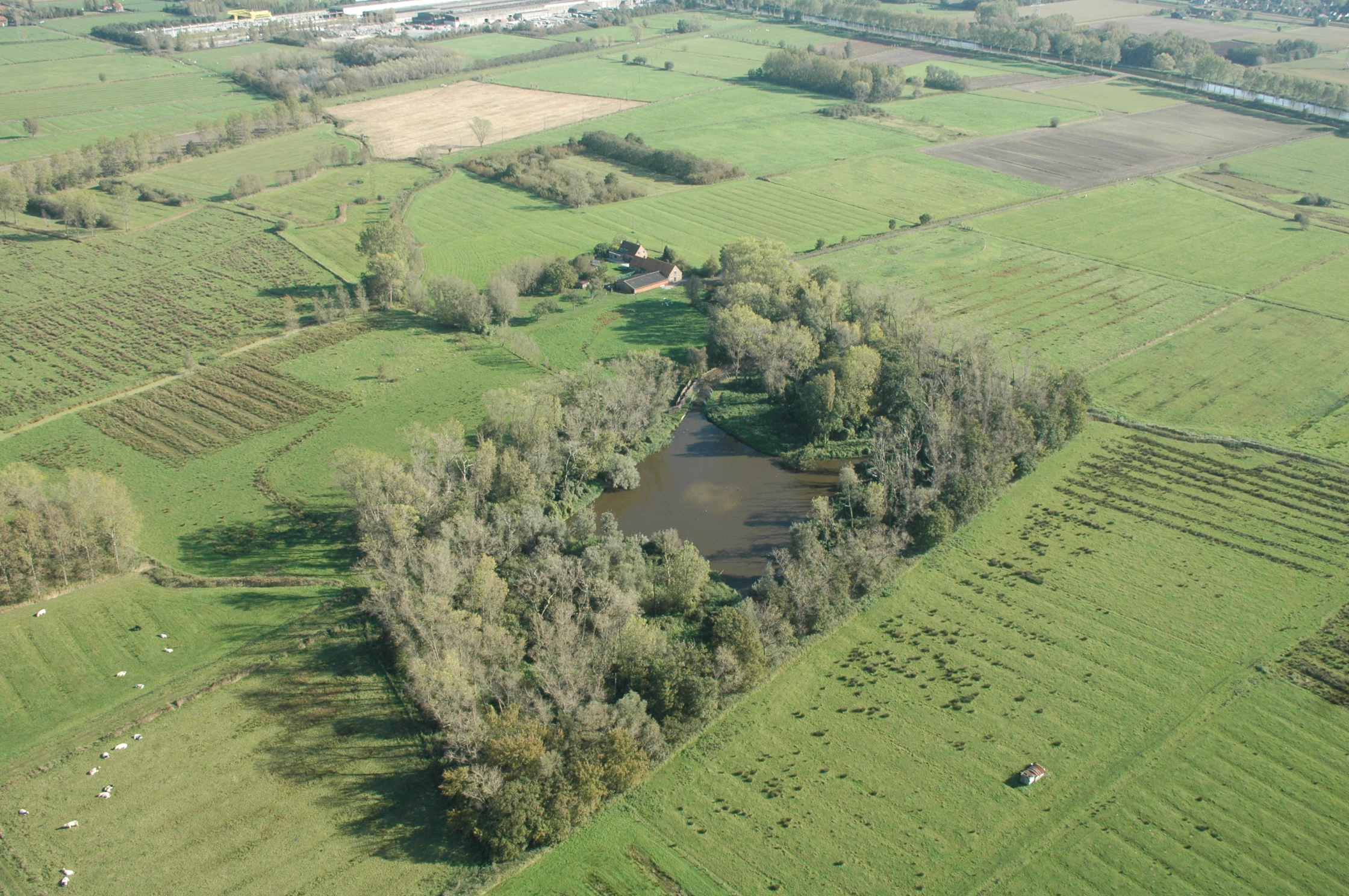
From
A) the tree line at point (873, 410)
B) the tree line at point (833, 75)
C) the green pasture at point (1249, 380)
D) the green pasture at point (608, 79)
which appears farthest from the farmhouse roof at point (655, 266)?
the tree line at point (833, 75)

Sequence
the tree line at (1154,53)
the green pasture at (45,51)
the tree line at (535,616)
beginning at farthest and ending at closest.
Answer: the green pasture at (45,51) < the tree line at (1154,53) < the tree line at (535,616)

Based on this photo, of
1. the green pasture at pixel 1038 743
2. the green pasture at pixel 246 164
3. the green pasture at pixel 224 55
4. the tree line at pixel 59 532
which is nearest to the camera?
the green pasture at pixel 1038 743

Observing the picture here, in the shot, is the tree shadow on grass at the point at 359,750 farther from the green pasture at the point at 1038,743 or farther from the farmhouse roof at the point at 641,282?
the farmhouse roof at the point at 641,282

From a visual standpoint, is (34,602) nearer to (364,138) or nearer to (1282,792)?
(1282,792)

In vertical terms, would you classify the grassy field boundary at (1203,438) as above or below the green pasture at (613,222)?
below

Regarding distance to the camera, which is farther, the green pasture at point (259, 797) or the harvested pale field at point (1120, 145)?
the harvested pale field at point (1120, 145)

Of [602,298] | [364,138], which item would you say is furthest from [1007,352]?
[364,138]

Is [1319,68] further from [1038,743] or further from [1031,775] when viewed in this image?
[1031,775]
